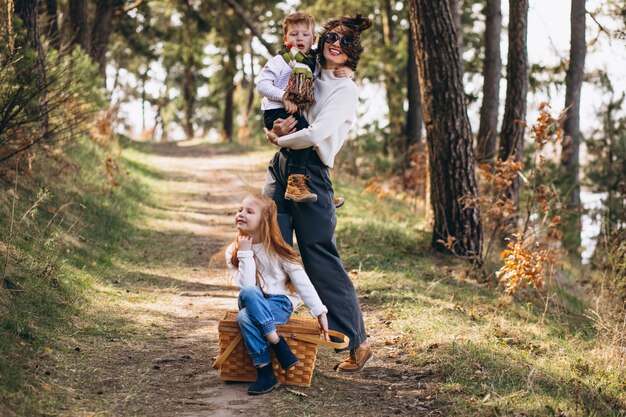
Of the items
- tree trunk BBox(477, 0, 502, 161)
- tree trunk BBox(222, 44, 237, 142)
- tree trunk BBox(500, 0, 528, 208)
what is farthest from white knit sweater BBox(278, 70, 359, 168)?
tree trunk BBox(222, 44, 237, 142)

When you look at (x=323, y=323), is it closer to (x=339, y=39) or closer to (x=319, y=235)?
(x=319, y=235)

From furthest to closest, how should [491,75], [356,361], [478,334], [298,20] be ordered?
1. [491,75]
2. [478,334]
3. [356,361]
4. [298,20]

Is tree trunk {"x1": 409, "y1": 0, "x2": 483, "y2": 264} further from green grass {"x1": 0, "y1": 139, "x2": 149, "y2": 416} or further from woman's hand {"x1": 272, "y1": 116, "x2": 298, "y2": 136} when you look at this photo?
woman's hand {"x1": 272, "y1": 116, "x2": 298, "y2": 136}

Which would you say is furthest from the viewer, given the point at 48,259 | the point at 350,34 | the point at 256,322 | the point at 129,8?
the point at 129,8

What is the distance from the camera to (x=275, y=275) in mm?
5246

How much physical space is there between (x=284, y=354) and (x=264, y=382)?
21cm

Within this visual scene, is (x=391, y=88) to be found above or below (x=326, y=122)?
above

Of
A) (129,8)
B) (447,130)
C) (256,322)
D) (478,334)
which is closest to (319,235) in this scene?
(256,322)

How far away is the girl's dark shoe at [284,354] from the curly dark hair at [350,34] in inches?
72.2

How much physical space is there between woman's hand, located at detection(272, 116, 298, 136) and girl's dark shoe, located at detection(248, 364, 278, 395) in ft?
4.86

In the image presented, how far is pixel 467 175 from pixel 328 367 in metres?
4.22

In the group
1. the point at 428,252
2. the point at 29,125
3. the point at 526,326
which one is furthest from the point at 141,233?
the point at 526,326

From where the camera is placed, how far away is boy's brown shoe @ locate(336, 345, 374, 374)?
223 inches

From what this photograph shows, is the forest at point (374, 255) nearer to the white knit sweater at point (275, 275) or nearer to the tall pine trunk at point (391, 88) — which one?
the white knit sweater at point (275, 275)
